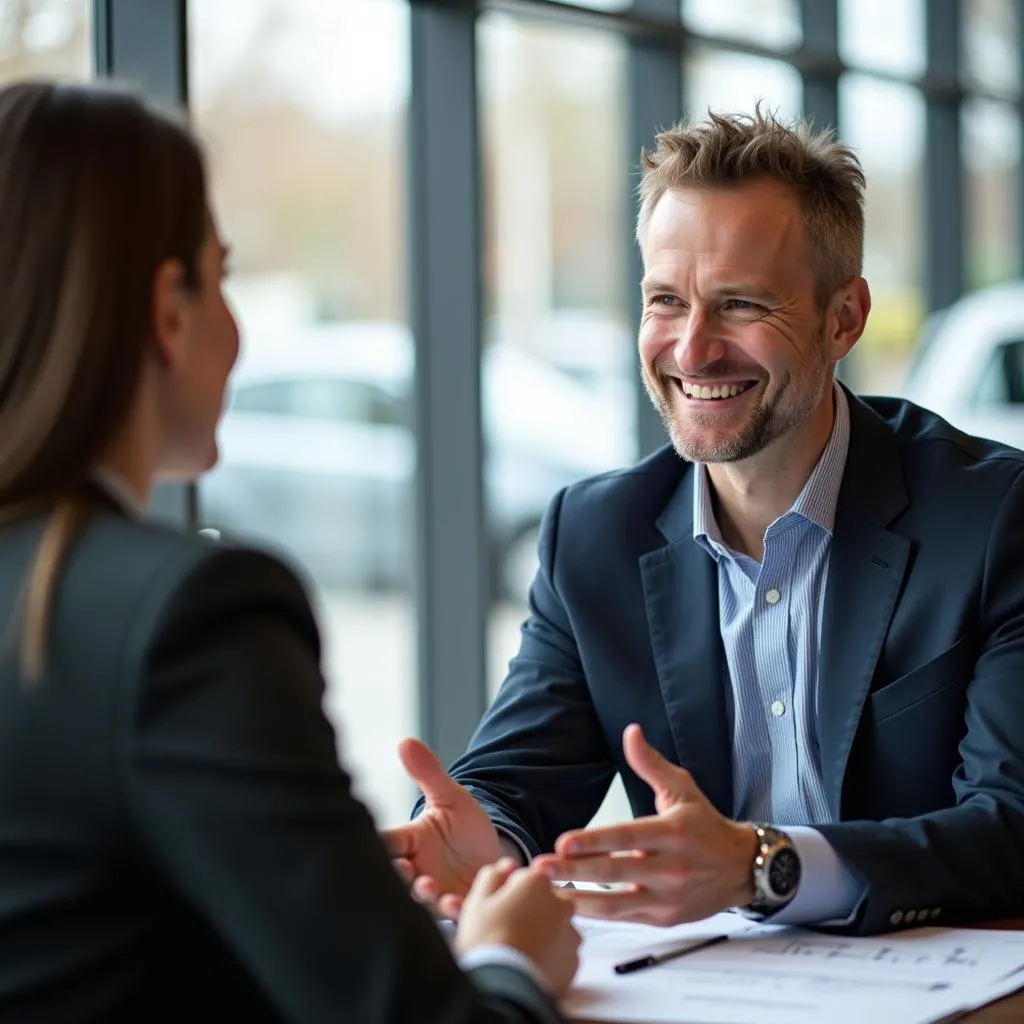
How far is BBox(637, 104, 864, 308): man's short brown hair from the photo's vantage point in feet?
7.45

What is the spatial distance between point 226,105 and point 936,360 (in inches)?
123

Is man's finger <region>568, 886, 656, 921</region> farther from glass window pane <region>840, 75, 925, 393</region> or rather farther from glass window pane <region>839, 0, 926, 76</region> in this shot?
glass window pane <region>839, 0, 926, 76</region>

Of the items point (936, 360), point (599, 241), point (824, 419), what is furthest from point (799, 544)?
point (599, 241)

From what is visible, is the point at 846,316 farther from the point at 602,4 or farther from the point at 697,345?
the point at 602,4

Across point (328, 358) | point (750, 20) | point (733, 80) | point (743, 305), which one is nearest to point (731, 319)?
point (743, 305)

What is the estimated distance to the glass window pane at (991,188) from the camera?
7340mm

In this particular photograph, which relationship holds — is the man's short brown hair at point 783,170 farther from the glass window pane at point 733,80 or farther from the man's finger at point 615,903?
the glass window pane at point 733,80

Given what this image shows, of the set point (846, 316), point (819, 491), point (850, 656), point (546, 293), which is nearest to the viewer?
point (850, 656)

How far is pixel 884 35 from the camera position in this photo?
6160 mm

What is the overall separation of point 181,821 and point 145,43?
2.28m

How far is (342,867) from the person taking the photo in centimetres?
107

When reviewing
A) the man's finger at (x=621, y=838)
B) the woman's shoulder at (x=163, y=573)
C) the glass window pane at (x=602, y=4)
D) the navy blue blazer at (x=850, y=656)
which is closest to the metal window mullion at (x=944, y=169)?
the glass window pane at (x=602, y=4)

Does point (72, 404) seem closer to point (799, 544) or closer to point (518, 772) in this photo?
point (518, 772)

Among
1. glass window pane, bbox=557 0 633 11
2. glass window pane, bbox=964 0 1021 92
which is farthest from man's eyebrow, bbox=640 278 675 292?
glass window pane, bbox=964 0 1021 92
